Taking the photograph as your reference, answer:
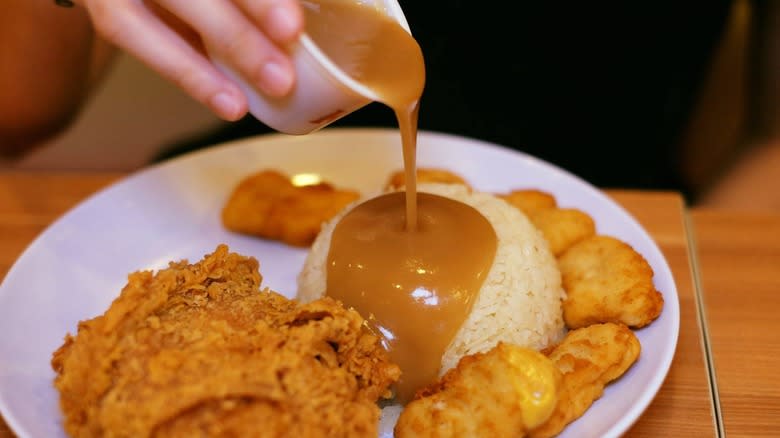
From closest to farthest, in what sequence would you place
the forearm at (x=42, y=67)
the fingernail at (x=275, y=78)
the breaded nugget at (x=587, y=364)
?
1. the fingernail at (x=275, y=78)
2. the breaded nugget at (x=587, y=364)
3. the forearm at (x=42, y=67)

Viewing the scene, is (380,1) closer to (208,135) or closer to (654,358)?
(654,358)

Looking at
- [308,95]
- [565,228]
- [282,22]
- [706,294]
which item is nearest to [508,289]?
[565,228]

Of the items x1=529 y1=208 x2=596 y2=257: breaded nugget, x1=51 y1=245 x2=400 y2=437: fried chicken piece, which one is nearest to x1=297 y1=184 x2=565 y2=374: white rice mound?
x1=529 y1=208 x2=596 y2=257: breaded nugget

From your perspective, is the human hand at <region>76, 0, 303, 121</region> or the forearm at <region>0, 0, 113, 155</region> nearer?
the human hand at <region>76, 0, 303, 121</region>

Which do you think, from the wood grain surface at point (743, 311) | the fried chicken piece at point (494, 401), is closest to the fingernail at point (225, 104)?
the fried chicken piece at point (494, 401)

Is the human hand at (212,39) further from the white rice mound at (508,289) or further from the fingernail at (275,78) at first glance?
the white rice mound at (508,289)

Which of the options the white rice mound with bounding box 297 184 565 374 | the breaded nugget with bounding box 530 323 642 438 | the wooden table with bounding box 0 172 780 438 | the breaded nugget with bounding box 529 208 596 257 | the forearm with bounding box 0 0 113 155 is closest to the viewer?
the breaded nugget with bounding box 530 323 642 438

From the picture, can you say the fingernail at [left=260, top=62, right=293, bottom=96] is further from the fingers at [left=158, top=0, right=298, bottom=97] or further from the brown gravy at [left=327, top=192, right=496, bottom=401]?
the brown gravy at [left=327, top=192, right=496, bottom=401]

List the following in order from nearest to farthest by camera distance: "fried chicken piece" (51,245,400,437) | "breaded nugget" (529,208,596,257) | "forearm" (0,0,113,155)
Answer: "fried chicken piece" (51,245,400,437) < "breaded nugget" (529,208,596,257) < "forearm" (0,0,113,155)

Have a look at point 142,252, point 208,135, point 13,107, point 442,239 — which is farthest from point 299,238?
point 13,107

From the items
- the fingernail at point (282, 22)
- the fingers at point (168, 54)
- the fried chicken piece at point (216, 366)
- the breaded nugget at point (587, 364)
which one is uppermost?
the fingernail at point (282, 22)
